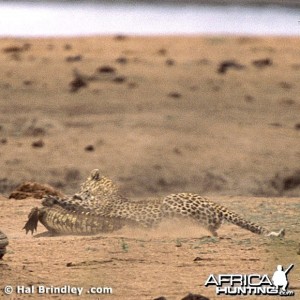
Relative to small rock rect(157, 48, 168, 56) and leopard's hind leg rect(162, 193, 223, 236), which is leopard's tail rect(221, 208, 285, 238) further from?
small rock rect(157, 48, 168, 56)

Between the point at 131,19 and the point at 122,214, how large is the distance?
1228 cm

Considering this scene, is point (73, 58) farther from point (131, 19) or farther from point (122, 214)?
point (122, 214)

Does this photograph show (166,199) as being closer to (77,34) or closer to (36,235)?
(36,235)

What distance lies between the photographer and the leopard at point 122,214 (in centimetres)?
747

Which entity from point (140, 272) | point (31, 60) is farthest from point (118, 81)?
point (140, 272)

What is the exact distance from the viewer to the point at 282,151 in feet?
38.1

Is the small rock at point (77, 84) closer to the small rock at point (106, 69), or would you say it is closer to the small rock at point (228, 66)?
the small rock at point (106, 69)

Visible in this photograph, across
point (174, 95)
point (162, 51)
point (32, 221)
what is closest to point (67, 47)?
point (162, 51)

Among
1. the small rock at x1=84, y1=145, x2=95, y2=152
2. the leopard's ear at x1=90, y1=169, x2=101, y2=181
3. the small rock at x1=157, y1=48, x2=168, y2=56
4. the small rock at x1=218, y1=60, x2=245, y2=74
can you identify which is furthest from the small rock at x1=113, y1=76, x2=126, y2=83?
the leopard's ear at x1=90, y1=169, x2=101, y2=181

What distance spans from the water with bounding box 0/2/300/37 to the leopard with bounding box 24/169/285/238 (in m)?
7.48

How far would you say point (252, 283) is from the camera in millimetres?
6035

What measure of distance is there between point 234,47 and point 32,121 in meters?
7.98

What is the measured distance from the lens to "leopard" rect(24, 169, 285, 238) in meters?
7.47

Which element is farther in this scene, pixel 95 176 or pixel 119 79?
pixel 119 79
